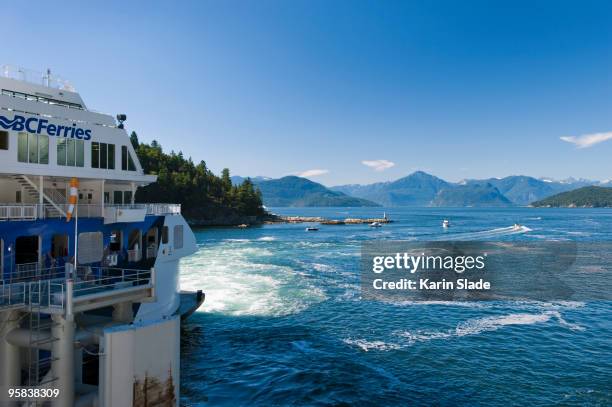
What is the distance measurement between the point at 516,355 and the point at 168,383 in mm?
22351

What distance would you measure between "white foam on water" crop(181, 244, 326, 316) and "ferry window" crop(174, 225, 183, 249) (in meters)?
10.9

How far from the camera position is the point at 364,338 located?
30.4 m

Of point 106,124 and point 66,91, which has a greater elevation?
point 66,91

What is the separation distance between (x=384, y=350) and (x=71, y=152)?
74.1 feet

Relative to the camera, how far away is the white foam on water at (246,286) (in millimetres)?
38375

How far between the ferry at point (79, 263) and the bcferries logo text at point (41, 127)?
1.9 inches

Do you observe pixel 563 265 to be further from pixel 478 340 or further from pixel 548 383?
pixel 548 383

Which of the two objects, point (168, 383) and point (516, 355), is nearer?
point (168, 383)

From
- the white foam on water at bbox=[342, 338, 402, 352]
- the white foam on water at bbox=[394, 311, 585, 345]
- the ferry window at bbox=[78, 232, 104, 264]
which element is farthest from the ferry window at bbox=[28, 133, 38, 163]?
the white foam on water at bbox=[394, 311, 585, 345]

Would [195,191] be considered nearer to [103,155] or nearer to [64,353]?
[103,155]

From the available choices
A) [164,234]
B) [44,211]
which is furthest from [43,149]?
[164,234]

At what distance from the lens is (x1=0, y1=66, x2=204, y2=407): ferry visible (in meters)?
15.6

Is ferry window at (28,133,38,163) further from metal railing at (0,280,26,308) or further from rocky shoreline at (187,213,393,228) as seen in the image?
rocky shoreline at (187,213,393,228)

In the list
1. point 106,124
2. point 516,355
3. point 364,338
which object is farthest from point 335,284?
point 106,124
